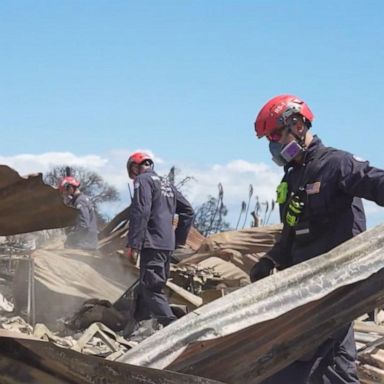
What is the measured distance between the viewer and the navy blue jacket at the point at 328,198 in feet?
14.1

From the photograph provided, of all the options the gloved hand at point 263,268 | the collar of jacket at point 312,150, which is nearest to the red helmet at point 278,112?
the collar of jacket at point 312,150

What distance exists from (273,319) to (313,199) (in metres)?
1.43

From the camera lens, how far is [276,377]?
4.22 m

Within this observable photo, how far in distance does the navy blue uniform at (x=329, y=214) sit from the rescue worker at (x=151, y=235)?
171 inches

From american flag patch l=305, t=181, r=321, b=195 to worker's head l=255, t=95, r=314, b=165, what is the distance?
22 centimetres

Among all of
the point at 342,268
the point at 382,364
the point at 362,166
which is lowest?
the point at 382,364

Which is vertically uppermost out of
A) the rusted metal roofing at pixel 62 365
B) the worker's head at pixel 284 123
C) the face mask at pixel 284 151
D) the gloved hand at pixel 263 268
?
the worker's head at pixel 284 123

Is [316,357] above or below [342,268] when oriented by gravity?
below

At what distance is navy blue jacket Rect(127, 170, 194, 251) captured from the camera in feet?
29.4

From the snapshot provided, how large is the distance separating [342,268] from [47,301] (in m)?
7.36

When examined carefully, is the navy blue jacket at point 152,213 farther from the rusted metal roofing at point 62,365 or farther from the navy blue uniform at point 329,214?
the rusted metal roofing at point 62,365

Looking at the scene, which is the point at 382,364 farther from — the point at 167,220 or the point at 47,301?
the point at 47,301

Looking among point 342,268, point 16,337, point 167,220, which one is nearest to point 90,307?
point 167,220

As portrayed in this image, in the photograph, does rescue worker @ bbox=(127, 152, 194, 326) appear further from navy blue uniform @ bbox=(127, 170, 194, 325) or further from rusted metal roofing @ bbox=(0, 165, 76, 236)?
rusted metal roofing @ bbox=(0, 165, 76, 236)
